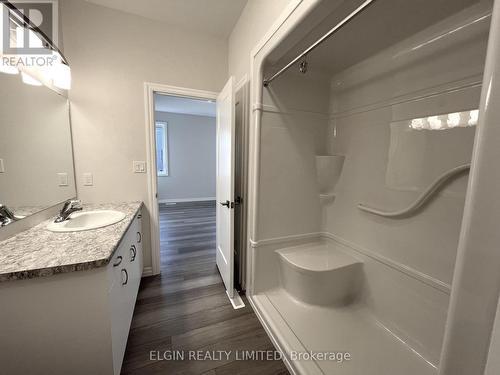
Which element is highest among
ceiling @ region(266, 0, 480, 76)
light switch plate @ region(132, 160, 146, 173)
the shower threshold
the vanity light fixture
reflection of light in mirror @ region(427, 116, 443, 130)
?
ceiling @ region(266, 0, 480, 76)

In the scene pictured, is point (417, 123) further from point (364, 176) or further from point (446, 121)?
point (364, 176)

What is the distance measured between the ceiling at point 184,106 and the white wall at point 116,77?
2.07 meters

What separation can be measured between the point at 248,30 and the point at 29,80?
5.48 feet

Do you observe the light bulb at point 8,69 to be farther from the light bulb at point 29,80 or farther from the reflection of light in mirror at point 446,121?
the reflection of light in mirror at point 446,121

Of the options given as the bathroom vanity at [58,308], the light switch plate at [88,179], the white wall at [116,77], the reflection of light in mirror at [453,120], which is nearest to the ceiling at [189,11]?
the white wall at [116,77]

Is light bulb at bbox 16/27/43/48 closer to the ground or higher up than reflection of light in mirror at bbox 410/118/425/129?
higher up

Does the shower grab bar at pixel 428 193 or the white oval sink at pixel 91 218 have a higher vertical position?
the shower grab bar at pixel 428 193

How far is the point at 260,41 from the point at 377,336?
235cm

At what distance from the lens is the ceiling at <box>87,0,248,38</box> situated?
5.74 ft

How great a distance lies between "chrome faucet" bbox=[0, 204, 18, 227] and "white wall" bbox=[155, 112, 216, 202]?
4379 millimetres

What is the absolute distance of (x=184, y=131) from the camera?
18.0 ft

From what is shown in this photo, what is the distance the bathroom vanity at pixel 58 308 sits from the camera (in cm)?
88

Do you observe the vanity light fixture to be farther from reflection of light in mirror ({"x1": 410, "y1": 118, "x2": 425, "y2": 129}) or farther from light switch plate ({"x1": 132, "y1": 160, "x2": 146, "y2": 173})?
reflection of light in mirror ({"x1": 410, "y1": 118, "x2": 425, "y2": 129})

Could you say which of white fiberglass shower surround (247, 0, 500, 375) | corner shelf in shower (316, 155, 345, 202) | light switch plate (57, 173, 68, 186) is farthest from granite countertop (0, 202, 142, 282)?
corner shelf in shower (316, 155, 345, 202)
